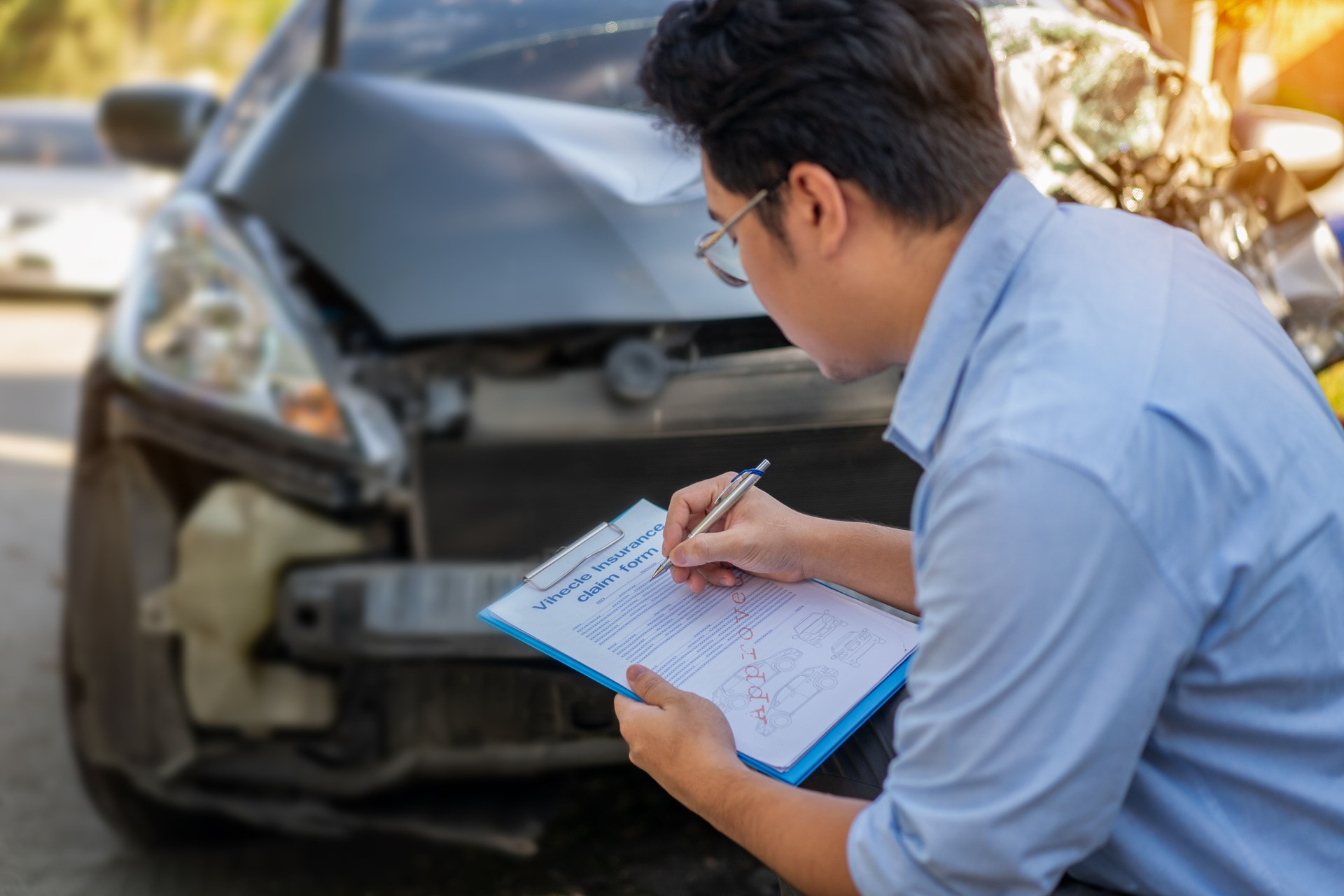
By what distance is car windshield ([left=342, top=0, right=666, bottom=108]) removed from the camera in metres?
2.07

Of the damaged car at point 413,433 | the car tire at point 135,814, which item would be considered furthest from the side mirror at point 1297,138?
the car tire at point 135,814

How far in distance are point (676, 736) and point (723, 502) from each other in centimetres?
30

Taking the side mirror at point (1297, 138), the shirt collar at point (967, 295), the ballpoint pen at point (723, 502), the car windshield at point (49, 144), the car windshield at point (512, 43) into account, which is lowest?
the car windshield at point (49, 144)

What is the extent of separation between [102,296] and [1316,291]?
19.4 feet

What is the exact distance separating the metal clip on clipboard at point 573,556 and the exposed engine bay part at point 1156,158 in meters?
0.91

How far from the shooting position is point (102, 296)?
648cm

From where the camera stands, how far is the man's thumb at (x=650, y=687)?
117cm

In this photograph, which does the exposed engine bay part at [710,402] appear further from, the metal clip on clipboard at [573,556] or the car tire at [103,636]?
the car tire at [103,636]

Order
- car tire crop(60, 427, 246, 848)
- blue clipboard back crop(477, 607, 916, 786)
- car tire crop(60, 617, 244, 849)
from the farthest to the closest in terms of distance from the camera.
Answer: car tire crop(60, 617, 244, 849), car tire crop(60, 427, 246, 848), blue clipboard back crop(477, 607, 916, 786)

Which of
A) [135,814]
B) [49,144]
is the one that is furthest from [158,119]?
[49,144]

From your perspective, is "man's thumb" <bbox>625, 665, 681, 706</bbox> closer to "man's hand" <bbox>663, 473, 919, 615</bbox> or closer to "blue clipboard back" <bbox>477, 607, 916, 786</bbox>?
"blue clipboard back" <bbox>477, 607, 916, 786</bbox>

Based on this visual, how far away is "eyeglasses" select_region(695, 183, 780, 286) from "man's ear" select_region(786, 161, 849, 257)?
2 centimetres

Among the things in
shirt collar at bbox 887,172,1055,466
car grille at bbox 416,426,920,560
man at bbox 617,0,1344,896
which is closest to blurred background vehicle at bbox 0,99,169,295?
car grille at bbox 416,426,920,560

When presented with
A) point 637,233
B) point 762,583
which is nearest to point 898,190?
point 762,583
